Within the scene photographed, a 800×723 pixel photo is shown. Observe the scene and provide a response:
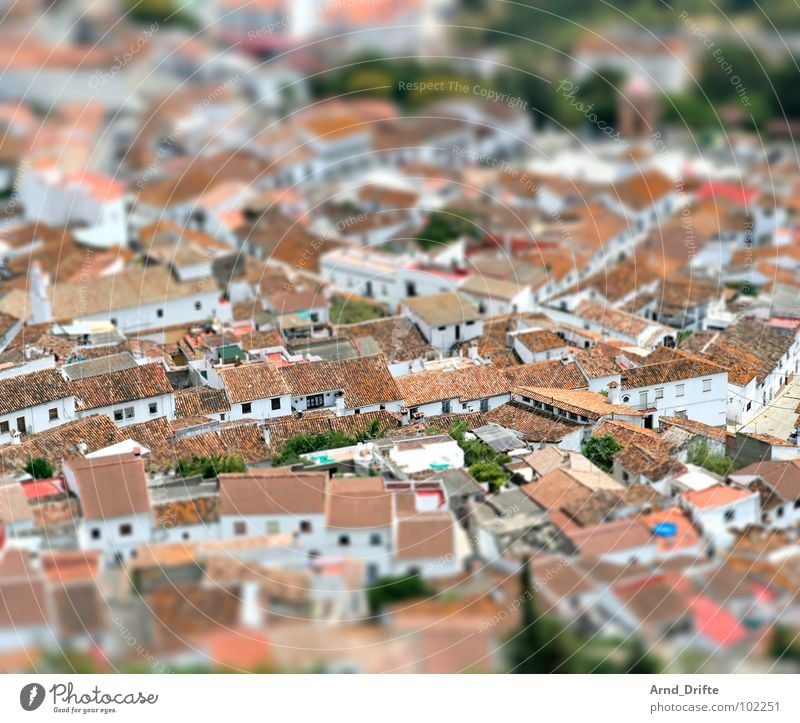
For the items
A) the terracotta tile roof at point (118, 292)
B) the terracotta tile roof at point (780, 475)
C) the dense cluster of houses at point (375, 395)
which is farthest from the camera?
the terracotta tile roof at point (118, 292)

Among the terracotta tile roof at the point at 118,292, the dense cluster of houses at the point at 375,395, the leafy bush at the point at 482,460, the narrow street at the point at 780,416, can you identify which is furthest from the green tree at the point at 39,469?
the narrow street at the point at 780,416

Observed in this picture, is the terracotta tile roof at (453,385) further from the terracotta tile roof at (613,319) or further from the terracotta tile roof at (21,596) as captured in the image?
the terracotta tile roof at (21,596)

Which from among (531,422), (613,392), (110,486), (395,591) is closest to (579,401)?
(613,392)

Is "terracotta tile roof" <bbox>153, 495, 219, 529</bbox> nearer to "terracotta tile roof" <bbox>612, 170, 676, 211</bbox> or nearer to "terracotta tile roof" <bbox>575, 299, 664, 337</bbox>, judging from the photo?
"terracotta tile roof" <bbox>575, 299, 664, 337</bbox>

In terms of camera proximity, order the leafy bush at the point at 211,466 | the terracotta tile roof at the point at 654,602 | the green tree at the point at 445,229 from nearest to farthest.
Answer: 1. the terracotta tile roof at the point at 654,602
2. the leafy bush at the point at 211,466
3. the green tree at the point at 445,229

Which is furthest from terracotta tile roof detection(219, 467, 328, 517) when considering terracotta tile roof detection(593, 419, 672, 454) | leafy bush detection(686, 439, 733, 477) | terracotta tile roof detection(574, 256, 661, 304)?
terracotta tile roof detection(574, 256, 661, 304)

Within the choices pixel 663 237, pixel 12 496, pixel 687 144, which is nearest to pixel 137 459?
pixel 12 496

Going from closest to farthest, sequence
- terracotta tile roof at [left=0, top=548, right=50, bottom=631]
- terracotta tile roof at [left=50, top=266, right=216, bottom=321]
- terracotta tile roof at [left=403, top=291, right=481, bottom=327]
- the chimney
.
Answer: terracotta tile roof at [left=0, top=548, right=50, bottom=631] → the chimney → terracotta tile roof at [left=403, top=291, right=481, bottom=327] → terracotta tile roof at [left=50, top=266, right=216, bottom=321]
